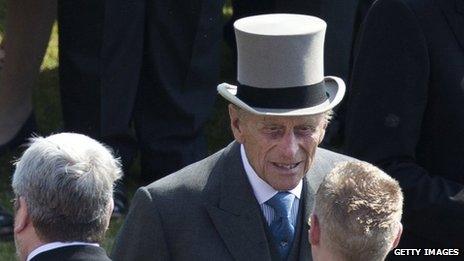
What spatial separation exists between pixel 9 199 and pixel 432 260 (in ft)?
8.39

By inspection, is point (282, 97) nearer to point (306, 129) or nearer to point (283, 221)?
point (306, 129)

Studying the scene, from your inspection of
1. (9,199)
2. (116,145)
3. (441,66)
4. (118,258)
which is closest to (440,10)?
(441,66)

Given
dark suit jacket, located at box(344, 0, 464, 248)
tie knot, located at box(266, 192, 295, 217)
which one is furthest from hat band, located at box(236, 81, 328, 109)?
dark suit jacket, located at box(344, 0, 464, 248)

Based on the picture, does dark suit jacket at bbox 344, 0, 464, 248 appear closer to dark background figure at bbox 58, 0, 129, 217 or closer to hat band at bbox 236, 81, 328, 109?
hat band at bbox 236, 81, 328, 109

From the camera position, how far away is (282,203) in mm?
4551

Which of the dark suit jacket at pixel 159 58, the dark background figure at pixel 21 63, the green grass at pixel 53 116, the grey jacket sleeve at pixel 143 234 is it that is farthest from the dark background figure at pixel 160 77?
the grey jacket sleeve at pixel 143 234

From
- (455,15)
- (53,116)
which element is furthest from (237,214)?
(53,116)

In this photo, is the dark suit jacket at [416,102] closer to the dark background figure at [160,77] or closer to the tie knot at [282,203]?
the tie knot at [282,203]

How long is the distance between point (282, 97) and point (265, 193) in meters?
0.31

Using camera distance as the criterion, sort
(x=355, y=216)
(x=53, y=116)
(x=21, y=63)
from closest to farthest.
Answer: (x=355, y=216), (x=21, y=63), (x=53, y=116)

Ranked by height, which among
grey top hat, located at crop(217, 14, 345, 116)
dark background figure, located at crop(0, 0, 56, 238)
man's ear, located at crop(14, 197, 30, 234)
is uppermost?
grey top hat, located at crop(217, 14, 345, 116)

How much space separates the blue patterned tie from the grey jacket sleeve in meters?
0.36

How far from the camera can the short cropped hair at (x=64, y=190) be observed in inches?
156

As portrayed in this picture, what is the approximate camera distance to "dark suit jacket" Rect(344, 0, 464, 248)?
488 centimetres
